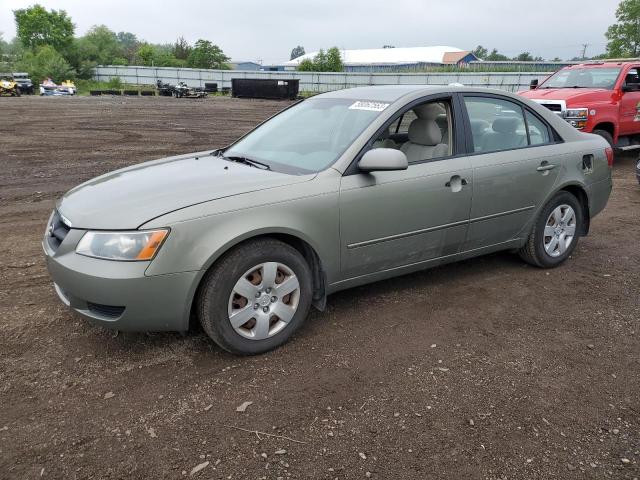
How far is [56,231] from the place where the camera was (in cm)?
325

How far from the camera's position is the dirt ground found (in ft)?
7.95

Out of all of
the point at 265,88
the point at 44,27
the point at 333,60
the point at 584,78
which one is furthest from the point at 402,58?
the point at 584,78

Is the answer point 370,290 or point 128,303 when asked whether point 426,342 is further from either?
point 128,303

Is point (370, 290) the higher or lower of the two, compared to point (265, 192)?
lower

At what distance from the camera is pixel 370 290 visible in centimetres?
434

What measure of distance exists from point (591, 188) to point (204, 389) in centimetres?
400

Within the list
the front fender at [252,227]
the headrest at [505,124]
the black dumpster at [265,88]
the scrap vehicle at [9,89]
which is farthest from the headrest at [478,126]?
the scrap vehicle at [9,89]

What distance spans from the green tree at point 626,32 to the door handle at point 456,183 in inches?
2832

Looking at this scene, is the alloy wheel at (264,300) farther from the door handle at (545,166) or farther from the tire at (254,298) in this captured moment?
the door handle at (545,166)

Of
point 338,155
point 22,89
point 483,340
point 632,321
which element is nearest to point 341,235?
point 338,155

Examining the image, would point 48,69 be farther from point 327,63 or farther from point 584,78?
point 584,78

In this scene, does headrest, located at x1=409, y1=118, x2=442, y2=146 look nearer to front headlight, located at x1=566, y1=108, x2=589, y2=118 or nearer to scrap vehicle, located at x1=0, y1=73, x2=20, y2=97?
front headlight, located at x1=566, y1=108, x2=589, y2=118

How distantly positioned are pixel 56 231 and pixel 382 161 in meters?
2.11

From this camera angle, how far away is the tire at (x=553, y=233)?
4668mm
